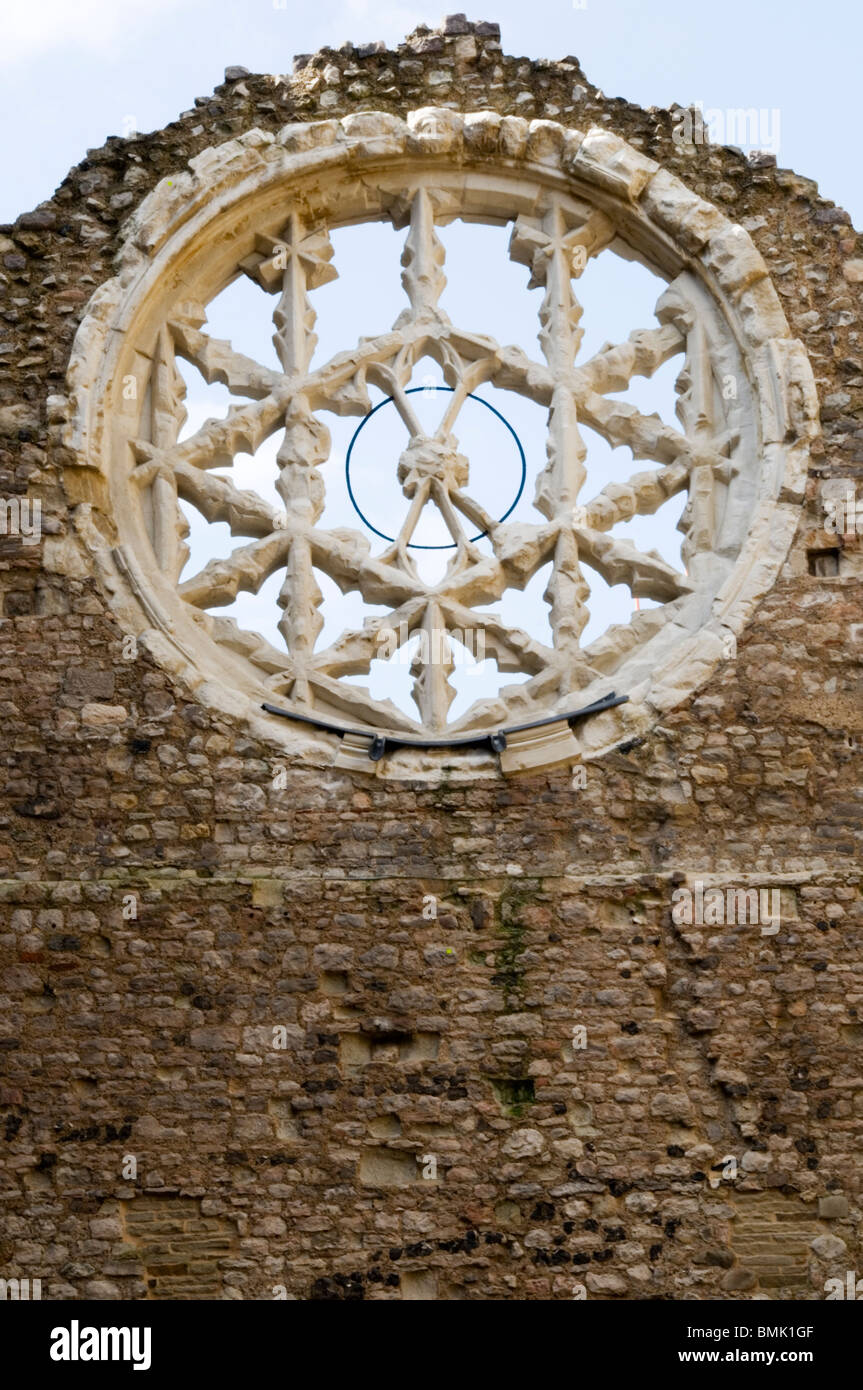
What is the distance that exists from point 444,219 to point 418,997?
4.02 m

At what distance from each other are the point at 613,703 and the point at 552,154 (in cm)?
287

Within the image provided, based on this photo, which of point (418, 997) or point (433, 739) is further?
point (433, 739)

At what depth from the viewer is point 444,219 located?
11758 millimetres

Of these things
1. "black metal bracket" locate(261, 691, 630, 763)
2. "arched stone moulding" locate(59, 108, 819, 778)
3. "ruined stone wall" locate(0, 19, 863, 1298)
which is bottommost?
"ruined stone wall" locate(0, 19, 863, 1298)

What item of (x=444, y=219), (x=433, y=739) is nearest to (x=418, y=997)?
(x=433, y=739)

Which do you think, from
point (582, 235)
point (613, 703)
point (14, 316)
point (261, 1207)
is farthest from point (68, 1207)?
point (582, 235)

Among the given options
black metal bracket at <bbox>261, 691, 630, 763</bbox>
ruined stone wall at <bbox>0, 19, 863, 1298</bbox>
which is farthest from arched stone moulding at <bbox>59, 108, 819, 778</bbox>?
ruined stone wall at <bbox>0, 19, 863, 1298</bbox>

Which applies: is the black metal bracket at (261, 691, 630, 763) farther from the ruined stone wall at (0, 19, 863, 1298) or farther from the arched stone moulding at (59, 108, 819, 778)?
the ruined stone wall at (0, 19, 863, 1298)

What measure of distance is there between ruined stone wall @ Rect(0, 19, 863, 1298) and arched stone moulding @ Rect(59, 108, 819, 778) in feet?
0.52

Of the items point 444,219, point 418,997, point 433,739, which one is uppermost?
point 444,219

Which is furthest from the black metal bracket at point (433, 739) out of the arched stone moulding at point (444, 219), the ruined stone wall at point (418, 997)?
the ruined stone wall at point (418, 997)

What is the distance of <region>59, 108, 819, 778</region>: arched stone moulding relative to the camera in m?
10.5

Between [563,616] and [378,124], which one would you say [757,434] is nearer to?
[563,616]

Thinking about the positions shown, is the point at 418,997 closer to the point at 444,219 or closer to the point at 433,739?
the point at 433,739
